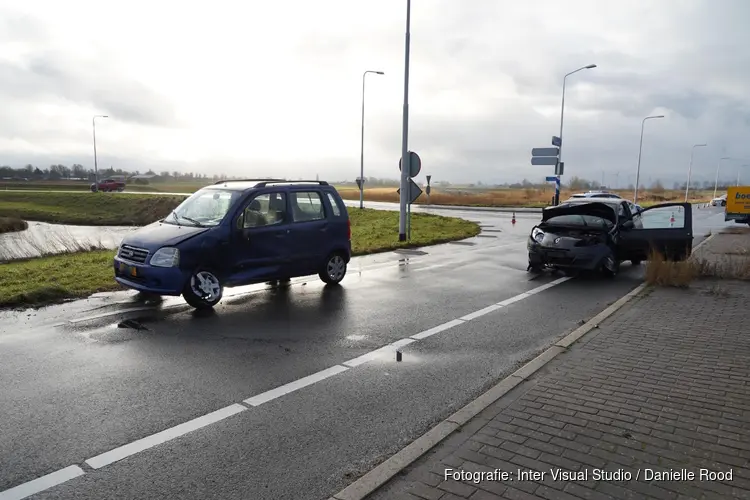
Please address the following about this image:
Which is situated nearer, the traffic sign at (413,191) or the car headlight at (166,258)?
the car headlight at (166,258)

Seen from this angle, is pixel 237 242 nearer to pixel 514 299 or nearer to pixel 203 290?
pixel 203 290

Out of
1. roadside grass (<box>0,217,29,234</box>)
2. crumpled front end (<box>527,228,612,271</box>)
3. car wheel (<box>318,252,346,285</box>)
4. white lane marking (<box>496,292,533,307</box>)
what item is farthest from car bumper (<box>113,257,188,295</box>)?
roadside grass (<box>0,217,29,234</box>)

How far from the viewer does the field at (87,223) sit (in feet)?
29.2

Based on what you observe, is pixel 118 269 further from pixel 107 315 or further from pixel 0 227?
pixel 0 227

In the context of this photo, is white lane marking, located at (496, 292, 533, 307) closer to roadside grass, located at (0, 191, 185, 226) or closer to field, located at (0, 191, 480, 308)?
field, located at (0, 191, 480, 308)

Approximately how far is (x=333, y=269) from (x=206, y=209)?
8.69ft

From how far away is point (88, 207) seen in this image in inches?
1880

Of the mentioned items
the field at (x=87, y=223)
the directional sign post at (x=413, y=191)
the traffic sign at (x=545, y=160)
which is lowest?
the field at (x=87, y=223)

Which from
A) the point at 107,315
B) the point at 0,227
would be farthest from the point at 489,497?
the point at 0,227

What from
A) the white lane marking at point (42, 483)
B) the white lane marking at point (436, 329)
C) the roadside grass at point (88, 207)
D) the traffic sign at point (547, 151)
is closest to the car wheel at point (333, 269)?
the white lane marking at point (436, 329)

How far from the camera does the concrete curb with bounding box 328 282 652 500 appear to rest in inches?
126

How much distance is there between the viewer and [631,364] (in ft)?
17.7

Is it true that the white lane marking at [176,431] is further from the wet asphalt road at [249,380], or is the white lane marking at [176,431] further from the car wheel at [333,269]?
the car wheel at [333,269]

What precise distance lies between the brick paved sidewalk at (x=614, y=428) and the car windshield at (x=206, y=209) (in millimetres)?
5504
